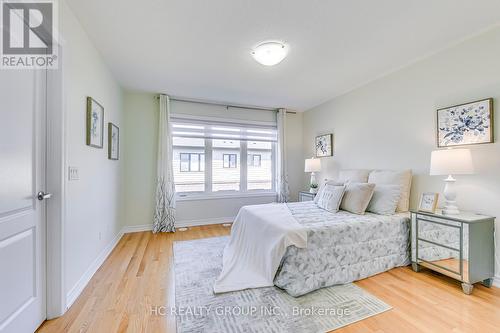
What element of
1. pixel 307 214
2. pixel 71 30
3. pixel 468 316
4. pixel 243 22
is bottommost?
pixel 468 316

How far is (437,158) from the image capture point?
84.0 inches

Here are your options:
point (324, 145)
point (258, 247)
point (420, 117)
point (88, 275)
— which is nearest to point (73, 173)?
point (88, 275)

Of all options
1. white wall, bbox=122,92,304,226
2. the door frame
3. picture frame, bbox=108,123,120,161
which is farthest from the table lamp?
picture frame, bbox=108,123,120,161

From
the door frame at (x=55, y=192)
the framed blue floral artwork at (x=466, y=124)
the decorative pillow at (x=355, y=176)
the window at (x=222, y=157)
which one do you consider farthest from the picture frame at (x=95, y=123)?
the framed blue floral artwork at (x=466, y=124)

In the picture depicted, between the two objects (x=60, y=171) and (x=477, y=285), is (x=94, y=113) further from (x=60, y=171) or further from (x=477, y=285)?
Answer: (x=477, y=285)

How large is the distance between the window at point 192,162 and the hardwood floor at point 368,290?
195cm

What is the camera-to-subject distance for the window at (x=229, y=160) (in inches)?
176

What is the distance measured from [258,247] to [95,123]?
2186mm

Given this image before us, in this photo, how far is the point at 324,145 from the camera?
4246mm

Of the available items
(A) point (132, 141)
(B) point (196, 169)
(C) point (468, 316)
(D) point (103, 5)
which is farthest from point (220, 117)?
(C) point (468, 316)

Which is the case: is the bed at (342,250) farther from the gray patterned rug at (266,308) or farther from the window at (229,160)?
the window at (229,160)

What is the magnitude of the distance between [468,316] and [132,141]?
4.59 m

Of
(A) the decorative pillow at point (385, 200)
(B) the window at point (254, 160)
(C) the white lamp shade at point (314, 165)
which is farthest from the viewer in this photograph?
(B) the window at point (254, 160)

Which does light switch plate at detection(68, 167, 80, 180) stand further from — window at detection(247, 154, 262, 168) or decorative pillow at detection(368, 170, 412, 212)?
decorative pillow at detection(368, 170, 412, 212)
